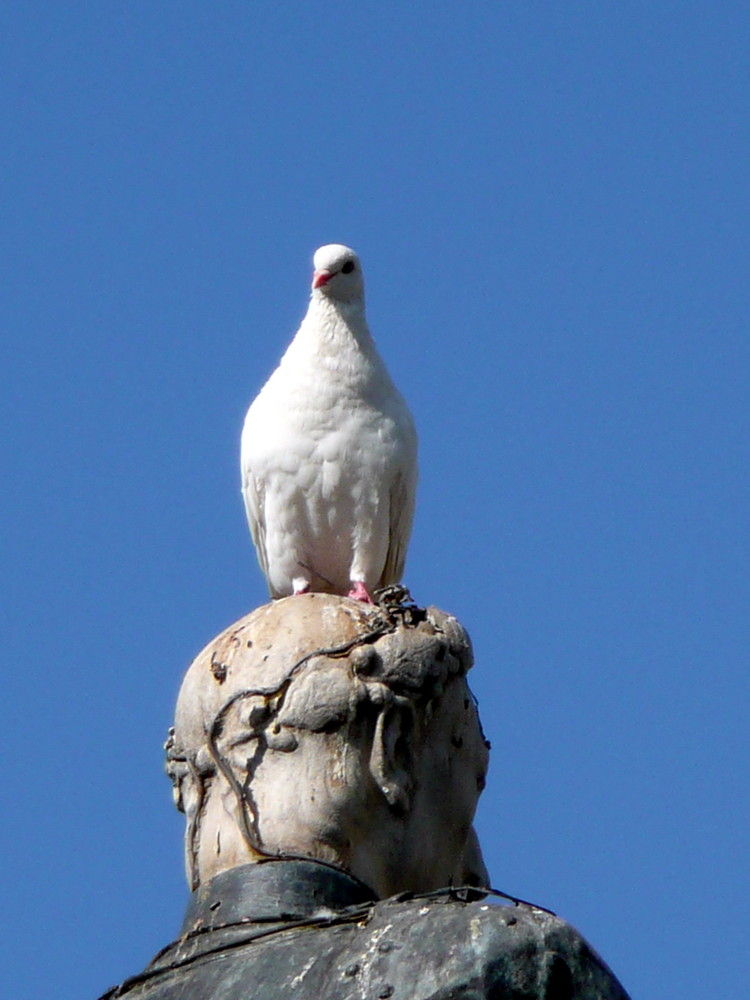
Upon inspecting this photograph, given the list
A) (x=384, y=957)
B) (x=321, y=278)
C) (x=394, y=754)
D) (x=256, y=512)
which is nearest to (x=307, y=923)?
(x=384, y=957)

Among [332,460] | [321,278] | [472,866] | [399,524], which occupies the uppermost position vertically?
[321,278]

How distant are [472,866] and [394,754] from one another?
0.96 meters

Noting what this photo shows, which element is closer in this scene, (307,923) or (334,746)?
(307,923)

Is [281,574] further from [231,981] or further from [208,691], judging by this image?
[231,981]

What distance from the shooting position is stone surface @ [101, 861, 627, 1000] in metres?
10.3

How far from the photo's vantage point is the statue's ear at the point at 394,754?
40.4 feet

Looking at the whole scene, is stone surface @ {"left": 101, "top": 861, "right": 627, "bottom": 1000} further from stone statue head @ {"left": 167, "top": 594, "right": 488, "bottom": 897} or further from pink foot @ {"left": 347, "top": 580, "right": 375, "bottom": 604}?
pink foot @ {"left": 347, "top": 580, "right": 375, "bottom": 604}

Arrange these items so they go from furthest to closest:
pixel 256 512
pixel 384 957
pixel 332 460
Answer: pixel 256 512 < pixel 332 460 < pixel 384 957

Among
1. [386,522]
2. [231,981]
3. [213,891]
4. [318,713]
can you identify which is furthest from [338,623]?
[386,522]

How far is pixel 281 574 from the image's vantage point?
17047 mm

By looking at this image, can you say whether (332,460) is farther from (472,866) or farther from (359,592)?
(472,866)

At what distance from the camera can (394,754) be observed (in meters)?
12.4

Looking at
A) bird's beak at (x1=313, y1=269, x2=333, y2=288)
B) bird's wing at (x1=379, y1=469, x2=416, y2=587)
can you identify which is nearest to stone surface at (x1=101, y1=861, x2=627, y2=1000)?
bird's wing at (x1=379, y1=469, x2=416, y2=587)

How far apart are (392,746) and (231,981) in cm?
187
